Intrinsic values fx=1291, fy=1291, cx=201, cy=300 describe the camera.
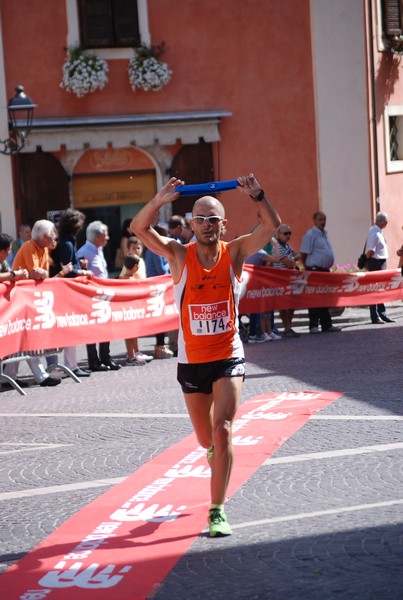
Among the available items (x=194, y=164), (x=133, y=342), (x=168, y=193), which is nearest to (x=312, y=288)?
(x=133, y=342)

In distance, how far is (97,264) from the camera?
665 inches

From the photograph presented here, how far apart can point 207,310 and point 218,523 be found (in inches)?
48.9

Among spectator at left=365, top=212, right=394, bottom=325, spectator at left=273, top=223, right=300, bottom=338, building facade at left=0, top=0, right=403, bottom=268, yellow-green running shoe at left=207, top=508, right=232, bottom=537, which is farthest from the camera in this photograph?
building facade at left=0, top=0, right=403, bottom=268

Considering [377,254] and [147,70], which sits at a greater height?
[147,70]

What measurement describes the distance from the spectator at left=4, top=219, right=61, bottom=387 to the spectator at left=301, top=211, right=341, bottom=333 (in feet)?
20.2

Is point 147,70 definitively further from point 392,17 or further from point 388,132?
point 392,17

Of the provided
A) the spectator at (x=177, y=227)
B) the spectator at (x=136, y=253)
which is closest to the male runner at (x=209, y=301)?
the spectator at (x=177, y=227)

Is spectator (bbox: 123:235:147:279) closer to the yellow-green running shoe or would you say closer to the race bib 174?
the race bib 174

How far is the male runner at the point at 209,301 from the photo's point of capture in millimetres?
7535

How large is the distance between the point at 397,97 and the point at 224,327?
21480 millimetres

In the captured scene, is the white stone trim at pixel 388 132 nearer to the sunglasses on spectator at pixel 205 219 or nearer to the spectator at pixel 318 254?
the spectator at pixel 318 254

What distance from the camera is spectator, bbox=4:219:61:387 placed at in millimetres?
15000

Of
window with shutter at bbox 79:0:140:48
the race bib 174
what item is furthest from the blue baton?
window with shutter at bbox 79:0:140:48

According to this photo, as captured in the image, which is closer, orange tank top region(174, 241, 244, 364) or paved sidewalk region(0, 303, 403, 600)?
paved sidewalk region(0, 303, 403, 600)
